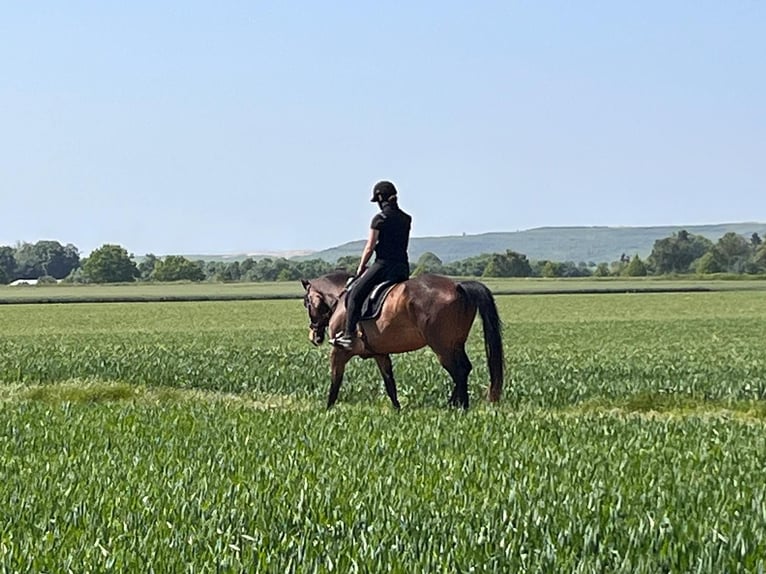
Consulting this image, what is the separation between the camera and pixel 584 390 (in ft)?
63.4

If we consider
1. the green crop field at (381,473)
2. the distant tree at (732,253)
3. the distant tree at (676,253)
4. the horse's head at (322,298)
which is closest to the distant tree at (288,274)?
the distant tree at (676,253)

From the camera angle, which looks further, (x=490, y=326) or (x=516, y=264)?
(x=516, y=264)

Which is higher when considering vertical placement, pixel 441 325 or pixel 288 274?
pixel 441 325

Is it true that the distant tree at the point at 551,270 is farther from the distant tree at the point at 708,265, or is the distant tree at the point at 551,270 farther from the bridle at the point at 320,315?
the bridle at the point at 320,315

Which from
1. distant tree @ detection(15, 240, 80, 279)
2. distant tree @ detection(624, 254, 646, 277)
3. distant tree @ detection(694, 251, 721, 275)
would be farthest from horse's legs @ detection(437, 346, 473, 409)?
distant tree @ detection(15, 240, 80, 279)

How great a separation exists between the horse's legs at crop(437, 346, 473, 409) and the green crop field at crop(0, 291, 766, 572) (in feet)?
1.36

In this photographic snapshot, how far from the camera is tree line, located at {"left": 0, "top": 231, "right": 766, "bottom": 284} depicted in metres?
143

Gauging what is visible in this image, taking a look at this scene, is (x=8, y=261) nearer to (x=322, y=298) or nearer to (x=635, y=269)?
(x=635, y=269)

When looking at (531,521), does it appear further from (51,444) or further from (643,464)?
(51,444)

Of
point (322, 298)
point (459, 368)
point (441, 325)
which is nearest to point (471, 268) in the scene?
point (322, 298)

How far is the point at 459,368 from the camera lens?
50.2 ft

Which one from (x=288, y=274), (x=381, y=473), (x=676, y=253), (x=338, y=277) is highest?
(x=676, y=253)

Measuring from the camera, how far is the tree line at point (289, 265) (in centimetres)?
14288

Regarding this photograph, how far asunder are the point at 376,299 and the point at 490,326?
1.59 metres
